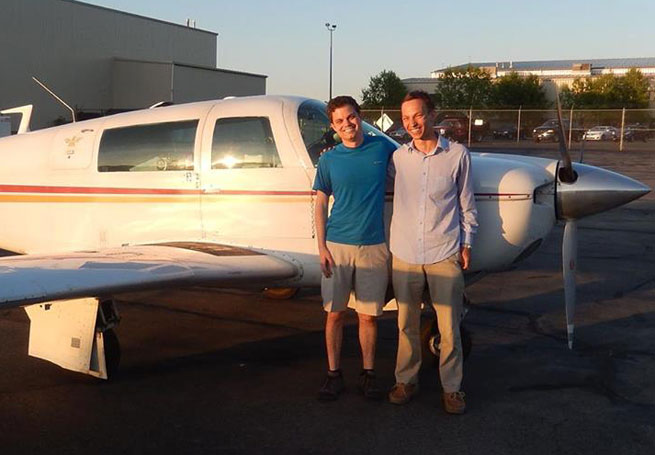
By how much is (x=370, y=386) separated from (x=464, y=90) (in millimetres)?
63296

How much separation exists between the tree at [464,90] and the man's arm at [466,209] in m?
59.4

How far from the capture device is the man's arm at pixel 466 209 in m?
4.87

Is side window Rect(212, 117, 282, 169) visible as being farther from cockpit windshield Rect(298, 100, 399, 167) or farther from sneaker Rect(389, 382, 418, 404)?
sneaker Rect(389, 382, 418, 404)

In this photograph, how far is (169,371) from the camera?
19.6ft

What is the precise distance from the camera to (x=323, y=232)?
5.08m

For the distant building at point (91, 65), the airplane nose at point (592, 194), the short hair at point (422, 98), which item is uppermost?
the distant building at point (91, 65)

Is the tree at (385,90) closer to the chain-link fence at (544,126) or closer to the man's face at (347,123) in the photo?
the chain-link fence at (544,126)

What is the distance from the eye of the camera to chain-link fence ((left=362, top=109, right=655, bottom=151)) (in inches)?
1625

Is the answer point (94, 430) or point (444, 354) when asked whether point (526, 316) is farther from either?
point (94, 430)

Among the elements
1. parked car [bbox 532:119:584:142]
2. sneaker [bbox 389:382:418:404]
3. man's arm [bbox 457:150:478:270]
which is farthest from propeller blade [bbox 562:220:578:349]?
parked car [bbox 532:119:584:142]

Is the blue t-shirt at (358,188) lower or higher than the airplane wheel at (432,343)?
higher

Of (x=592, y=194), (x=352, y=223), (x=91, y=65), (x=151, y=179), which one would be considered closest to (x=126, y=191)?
(x=151, y=179)

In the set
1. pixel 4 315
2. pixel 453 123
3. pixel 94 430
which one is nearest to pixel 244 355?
pixel 94 430

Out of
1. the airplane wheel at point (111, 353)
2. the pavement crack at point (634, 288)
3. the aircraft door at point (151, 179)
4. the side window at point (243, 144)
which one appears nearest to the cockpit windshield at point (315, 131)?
the side window at point (243, 144)
